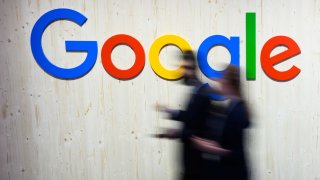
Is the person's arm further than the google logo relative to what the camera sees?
No

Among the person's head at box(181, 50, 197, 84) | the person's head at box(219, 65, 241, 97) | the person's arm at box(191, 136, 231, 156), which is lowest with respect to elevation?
the person's arm at box(191, 136, 231, 156)

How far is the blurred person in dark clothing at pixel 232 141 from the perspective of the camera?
2.12m

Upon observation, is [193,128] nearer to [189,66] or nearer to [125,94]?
[189,66]

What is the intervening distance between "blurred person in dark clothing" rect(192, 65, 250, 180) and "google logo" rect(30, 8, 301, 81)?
1221mm

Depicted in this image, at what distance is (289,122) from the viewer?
11.7 ft

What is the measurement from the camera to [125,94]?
11.1 feet

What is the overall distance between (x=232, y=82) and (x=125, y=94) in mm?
1453

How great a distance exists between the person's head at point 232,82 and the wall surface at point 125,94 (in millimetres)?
1207

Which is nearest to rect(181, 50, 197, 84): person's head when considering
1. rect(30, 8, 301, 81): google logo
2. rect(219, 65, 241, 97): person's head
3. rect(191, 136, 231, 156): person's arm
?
rect(219, 65, 241, 97): person's head

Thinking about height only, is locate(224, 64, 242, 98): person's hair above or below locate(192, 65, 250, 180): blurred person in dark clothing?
above

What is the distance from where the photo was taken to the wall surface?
329 cm

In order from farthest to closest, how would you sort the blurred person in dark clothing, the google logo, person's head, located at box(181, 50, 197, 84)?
the google logo
person's head, located at box(181, 50, 197, 84)
the blurred person in dark clothing

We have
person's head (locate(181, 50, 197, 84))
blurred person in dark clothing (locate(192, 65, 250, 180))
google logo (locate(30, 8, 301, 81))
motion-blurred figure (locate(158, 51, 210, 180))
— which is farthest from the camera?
google logo (locate(30, 8, 301, 81))

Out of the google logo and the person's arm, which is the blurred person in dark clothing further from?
the google logo
